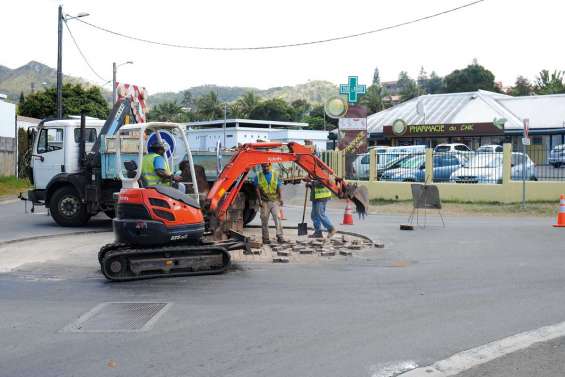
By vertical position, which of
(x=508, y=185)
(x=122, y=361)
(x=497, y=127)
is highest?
(x=497, y=127)

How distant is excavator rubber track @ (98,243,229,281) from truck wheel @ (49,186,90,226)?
7.42 m

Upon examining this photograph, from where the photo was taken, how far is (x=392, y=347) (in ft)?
20.9

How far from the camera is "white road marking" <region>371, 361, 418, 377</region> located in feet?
18.5

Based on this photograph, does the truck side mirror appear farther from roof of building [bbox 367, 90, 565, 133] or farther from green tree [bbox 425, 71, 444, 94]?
green tree [bbox 425, 71, 444, 94]

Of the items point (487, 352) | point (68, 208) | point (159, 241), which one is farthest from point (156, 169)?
point (68, 208)

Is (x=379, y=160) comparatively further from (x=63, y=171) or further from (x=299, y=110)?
(x=299, y=110)

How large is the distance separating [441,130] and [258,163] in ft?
123

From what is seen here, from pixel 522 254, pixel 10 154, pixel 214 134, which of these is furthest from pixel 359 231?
pixel 214 134

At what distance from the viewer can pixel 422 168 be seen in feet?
83.5

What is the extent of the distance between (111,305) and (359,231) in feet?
29.3

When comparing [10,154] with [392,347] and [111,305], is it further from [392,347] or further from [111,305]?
[392,347]

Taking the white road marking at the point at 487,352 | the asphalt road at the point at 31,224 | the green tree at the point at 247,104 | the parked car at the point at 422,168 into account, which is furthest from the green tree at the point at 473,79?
the white road marking at the point at 487,352

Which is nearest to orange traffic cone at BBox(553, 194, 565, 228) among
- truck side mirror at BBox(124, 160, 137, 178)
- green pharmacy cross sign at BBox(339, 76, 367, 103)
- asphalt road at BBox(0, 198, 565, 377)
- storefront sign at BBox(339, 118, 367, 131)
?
asphalt road at BBox(0, 198, 565, 377)

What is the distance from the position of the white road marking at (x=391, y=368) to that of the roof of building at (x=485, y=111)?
1697 inches
